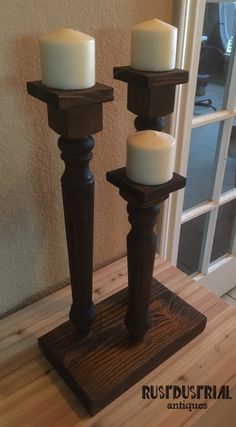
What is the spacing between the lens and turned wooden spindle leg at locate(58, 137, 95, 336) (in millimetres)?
506

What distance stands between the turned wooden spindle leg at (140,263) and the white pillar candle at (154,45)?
0.19m

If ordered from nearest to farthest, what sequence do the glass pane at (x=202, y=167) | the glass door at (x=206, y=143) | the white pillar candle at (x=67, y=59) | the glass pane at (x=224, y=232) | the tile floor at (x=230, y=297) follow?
the white pillar candle at (x=67, y=59), the glass door at (x=206, y=143), the glass pane at (x=202, y=167), the glass pane at (x=224, y=232), the tile floor at (x=230, y=297)

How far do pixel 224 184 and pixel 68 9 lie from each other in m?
0.80

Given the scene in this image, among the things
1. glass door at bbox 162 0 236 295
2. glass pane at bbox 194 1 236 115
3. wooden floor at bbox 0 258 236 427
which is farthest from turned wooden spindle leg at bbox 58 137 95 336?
glass pane at bbox 194 1 236 115

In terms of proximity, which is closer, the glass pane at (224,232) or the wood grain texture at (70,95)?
the wood grain texture at (70,95)

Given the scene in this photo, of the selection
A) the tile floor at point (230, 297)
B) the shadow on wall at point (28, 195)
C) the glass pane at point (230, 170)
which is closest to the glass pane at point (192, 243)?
the glass pane at point (230, 170)

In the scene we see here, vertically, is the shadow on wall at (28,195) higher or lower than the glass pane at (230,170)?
higher

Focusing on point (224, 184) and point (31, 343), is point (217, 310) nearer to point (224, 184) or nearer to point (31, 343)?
point (31, 343)

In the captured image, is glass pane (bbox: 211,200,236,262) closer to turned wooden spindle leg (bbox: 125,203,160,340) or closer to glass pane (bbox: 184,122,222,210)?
glass pane (bbox: 184,122,222,210)

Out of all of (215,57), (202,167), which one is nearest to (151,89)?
(215,57)

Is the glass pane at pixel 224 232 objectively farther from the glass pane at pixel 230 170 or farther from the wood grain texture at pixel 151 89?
the wood grain texture at pixel 151 89

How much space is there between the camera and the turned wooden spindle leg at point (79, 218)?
51 cm

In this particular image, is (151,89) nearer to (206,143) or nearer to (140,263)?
(140,263)

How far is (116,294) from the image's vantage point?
774mm
